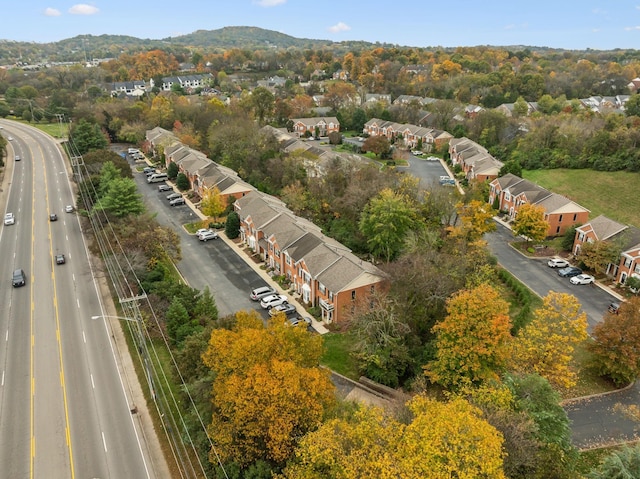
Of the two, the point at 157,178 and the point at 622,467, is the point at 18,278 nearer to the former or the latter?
the point at 157,178

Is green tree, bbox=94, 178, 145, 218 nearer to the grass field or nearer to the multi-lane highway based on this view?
the multi-lane highway

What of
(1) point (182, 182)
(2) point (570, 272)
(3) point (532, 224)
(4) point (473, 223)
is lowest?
(2) point (570, 272)

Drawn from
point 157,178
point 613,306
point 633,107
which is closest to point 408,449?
point 613,306

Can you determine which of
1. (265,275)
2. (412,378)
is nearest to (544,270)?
(412,378)

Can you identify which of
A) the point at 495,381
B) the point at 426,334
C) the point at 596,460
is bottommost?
the point at 596,460

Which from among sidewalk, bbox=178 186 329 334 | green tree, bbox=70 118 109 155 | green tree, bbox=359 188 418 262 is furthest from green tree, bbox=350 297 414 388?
green tree, bbox=70 118 109 155

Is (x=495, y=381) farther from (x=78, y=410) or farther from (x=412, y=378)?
(x=78, y=410)

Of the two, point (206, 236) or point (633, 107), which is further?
point (633, 107)
